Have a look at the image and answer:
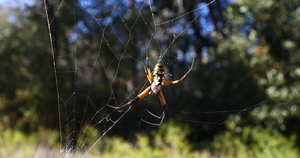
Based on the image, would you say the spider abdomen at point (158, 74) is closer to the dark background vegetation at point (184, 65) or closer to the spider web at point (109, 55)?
the spider web at point (109, 55)

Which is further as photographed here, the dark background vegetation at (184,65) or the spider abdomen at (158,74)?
the dark background vegetation at (184,65)

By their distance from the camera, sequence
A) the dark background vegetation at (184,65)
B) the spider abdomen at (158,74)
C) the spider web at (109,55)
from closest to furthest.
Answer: the spider abdomen at (158,74) → the spider web at (109,55) → the dark background vegetation at (184,65)

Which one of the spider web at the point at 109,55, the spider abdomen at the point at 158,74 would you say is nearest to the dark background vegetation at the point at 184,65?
the spider web at the point at 109,55

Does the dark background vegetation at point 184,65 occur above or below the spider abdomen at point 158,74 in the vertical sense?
below

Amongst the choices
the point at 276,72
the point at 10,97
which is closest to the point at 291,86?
the point at 276,72

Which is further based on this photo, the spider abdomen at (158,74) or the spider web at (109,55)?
the spider web at (109,55)

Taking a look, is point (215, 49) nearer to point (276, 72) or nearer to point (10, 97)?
point (276, 72)

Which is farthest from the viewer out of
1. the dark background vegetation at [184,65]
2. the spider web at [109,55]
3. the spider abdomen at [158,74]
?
the dark background vegetation at [184,65]

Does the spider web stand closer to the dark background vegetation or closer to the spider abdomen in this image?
the dark background vegetation

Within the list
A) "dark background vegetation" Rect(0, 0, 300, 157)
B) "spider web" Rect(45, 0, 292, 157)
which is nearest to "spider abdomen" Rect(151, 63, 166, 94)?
"spider web" Rect(45, 0, 292, 157)

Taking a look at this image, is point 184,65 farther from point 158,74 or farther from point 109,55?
point 158,74
